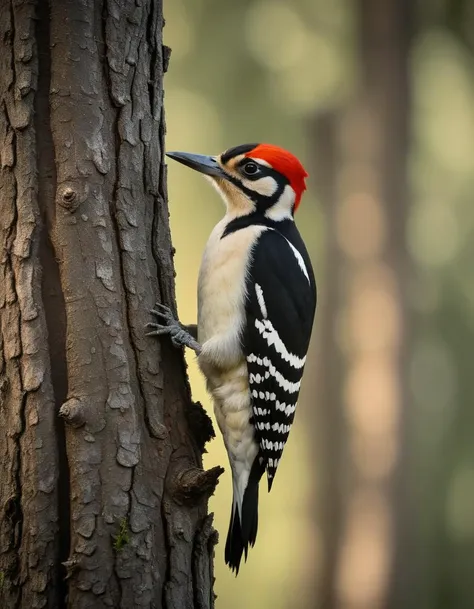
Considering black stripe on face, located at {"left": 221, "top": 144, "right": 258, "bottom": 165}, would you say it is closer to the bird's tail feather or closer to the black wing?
the black wing

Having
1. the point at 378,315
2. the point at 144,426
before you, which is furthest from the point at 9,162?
the point at 378,315

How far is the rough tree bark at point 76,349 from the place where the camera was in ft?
7.79

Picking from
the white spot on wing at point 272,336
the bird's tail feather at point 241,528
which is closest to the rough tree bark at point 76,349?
the bird's tail feather at point 241,528

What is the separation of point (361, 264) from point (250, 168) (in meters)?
3.71

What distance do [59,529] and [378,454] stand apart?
15.0 ft

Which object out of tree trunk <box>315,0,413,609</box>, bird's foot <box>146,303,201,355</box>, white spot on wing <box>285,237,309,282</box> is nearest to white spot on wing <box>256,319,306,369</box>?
white spot on wing <box>285,237,309,282</box>

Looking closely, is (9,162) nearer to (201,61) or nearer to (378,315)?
(378,315)

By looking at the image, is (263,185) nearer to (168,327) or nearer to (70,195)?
(168,327)

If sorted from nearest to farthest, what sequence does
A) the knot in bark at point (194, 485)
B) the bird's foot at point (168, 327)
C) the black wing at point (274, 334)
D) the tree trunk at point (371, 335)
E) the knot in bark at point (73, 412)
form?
the knot in bark at point (73, 412)
the knot in bark at point (194, 485)
the bird's foot at point (168, 327)
the black wing at point (274, 334)
the tree trunk at point (371, 335)

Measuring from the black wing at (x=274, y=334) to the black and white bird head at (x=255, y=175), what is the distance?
0.57 feet

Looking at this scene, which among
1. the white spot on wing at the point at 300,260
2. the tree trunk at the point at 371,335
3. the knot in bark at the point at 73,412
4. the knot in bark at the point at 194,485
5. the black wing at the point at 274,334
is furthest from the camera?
the tree trunk at the point at 371,335

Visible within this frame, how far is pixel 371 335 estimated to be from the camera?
6.57 metres

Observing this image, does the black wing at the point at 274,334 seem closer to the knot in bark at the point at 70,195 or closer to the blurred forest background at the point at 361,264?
the knot in bark at the point at 70,195

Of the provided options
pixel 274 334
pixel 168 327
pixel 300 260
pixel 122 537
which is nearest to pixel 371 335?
pixel 300 260
